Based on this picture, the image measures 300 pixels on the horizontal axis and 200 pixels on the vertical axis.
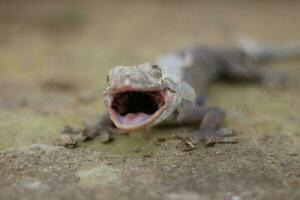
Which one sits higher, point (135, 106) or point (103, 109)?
point (135, 106)

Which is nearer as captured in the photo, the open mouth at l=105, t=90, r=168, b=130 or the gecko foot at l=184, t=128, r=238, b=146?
the open mouth at l=105, t=90, r=168, b=130

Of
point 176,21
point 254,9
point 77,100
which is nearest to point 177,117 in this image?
point 77,100

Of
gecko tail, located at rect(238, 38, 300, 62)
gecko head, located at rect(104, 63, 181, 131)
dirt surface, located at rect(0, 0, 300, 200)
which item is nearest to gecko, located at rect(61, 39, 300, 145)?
gecko head, located at rect(104, 63, 181, 131)

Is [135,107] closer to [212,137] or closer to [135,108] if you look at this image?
[135,108]

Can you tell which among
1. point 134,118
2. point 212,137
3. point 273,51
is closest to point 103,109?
point 212,137

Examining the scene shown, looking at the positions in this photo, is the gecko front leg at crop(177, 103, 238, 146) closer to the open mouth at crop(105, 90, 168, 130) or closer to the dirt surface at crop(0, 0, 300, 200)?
the dirt surface at crop(0, 0, 300, 200)

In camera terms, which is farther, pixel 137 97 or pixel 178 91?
pixel 178 91

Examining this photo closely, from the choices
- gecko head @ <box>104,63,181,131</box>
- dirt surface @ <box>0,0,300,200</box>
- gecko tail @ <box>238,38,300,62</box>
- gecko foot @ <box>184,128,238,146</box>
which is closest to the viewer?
dirt surface @ <box>0,0,300,200</box>
